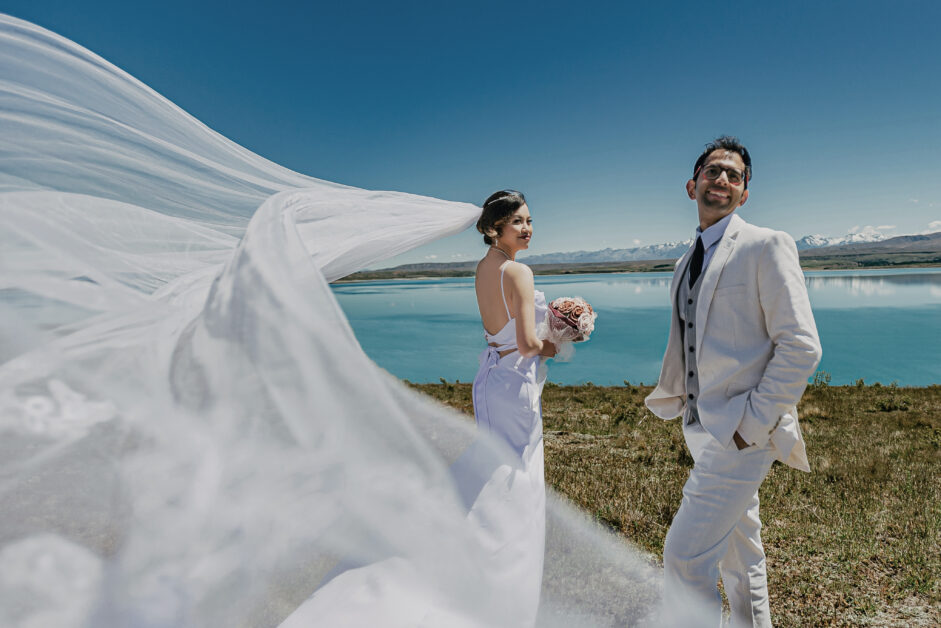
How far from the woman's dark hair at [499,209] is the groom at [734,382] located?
45.2 inches

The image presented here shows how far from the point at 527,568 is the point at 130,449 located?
2.06 metres

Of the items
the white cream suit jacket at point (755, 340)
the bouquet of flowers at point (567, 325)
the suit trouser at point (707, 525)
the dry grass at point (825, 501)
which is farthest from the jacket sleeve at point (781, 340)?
the dry grass at point (825, 501)

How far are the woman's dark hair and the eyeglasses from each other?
46.1 inches

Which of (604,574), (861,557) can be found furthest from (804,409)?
(604,574)

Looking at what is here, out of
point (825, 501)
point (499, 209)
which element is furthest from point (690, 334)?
point (825, 501)

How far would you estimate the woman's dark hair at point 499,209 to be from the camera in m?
3.47

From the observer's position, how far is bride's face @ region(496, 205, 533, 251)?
345 centimetres

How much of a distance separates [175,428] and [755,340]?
257cm

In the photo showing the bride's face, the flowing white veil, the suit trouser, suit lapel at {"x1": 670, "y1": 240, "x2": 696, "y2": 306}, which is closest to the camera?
the flowing white veil

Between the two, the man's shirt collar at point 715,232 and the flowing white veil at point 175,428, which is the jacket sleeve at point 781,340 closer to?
the man's shirt collar at point 715,232

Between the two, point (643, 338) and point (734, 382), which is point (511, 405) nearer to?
point (734, 382)

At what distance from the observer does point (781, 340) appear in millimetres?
2428

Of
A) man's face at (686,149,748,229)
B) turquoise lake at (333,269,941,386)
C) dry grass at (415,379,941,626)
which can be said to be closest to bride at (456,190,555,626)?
man's face at (686,149,748,229)

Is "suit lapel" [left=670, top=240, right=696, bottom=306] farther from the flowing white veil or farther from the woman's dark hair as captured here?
the flowing white veil
